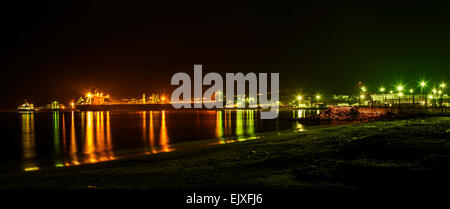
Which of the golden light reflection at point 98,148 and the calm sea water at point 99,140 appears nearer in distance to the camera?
the golden light reflection at point 98,148

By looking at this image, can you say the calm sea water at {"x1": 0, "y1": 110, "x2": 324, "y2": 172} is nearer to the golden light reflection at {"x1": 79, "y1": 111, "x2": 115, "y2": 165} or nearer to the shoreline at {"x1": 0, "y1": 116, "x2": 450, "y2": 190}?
the golden light reflection at {"x1": 79, "y1": 111, "x2": 115, "y2": 165}

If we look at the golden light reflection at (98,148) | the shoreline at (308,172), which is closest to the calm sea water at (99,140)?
the golden light reflection at (98,148)

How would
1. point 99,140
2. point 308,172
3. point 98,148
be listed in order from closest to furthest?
point 308,172
point 98,148
point 99,140

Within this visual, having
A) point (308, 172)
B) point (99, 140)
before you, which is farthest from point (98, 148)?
point (308, 172)

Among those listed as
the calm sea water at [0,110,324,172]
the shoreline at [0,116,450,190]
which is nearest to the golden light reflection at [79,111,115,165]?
the calm sea water at [0,110,324,172]

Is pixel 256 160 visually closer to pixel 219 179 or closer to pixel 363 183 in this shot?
pixel 219 179

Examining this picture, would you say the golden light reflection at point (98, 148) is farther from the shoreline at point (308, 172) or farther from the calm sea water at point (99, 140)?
the shoreline at point (308, 172)

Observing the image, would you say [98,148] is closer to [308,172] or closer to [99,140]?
[99,140]

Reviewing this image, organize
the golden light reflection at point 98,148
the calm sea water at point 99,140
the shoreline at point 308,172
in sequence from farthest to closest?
the calm sea water at point 99,140 → the golden light reflection at point 98,148 → the shoreline at point 308,172
